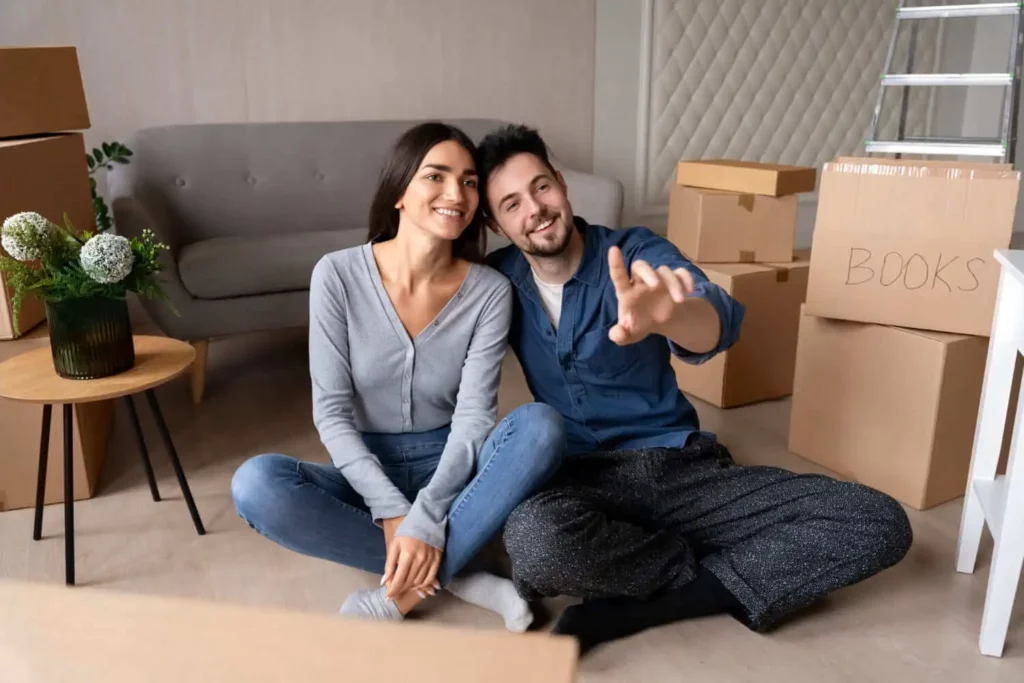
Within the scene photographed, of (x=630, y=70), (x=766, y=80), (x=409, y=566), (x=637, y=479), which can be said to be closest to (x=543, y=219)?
(x=637, y=479)

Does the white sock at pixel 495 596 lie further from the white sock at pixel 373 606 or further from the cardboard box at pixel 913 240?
the cardboard box at pixel 913 240

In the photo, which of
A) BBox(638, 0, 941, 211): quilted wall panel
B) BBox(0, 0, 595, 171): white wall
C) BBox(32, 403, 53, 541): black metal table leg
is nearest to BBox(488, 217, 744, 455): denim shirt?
BBox(32, 403, 53, 541): black metal table leg

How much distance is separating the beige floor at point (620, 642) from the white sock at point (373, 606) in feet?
0.30

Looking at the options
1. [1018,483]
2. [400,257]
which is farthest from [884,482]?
[400,257]

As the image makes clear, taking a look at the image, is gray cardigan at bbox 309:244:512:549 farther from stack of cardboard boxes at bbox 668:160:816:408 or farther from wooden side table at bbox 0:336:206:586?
stack of cardboard boxes at bbox 668:160:816:408

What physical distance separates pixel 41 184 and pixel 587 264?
4.29 ft

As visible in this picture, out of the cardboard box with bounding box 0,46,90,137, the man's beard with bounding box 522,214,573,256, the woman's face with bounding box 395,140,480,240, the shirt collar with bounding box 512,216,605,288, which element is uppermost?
the cardboard box with bounding box 0,46,90,137

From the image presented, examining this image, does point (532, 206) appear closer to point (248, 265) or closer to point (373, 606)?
point (373, 606)

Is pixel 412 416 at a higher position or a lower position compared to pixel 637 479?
higher

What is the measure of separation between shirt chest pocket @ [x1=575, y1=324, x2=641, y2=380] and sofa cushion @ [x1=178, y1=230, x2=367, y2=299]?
125 centimetres

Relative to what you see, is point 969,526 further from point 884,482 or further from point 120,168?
point 120,168

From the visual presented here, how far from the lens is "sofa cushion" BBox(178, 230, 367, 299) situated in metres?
2.39

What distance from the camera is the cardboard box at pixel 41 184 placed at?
180 cm

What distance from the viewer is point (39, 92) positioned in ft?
6.39
